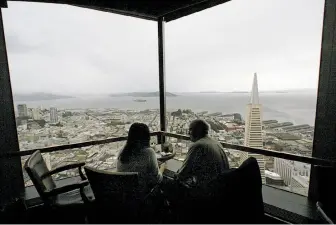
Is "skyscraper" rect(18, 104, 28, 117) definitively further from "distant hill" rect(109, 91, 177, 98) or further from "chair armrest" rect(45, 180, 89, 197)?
"chair armrest" rect(45, 180, 89, 197)

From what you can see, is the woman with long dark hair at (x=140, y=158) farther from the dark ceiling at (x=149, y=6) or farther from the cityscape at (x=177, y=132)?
the dark ceiling at (x=149, y=6)

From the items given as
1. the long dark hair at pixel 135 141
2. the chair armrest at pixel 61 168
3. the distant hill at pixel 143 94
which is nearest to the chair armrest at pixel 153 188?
the long dark hair at pixel 135 141

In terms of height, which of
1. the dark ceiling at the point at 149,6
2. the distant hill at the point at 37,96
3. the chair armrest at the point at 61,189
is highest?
the dark ceiling at the point at 149,6

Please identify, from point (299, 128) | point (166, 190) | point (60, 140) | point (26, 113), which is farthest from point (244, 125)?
point (26, 113)

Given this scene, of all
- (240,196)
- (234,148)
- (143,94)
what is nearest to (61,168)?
(143,94)

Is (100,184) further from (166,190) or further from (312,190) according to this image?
(312,190)

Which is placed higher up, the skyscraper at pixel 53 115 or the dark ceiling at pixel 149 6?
the dark ceiling at pixel 149 6
